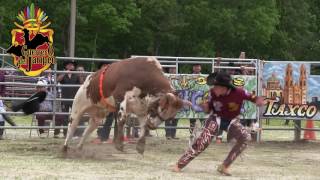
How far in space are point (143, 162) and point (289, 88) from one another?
5.64 m

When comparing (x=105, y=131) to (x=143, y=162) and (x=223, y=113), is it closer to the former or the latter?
(x=143, y=162)

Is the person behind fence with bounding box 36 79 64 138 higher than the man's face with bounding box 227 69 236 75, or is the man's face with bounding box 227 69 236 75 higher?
the man's face with bounding box 227 69 236 75

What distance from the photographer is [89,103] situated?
12016 millimetres

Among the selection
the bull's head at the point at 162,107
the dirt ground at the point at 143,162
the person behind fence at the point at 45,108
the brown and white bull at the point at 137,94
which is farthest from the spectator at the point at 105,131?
the bull's head at the point at 162,107

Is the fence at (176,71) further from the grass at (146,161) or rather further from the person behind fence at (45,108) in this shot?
the grass at (146,161)

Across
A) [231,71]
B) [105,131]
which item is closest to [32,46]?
[105,131]

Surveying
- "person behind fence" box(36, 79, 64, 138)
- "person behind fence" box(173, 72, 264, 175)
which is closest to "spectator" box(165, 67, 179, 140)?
"person behind fence" box(36, 79, 64, 138)

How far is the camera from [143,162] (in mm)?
11125

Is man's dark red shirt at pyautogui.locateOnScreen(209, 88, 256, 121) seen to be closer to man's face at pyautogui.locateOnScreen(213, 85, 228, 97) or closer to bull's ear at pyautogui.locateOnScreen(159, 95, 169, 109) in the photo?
man's face at pyautogui.locateOnScreen(213, 85, 228, 97)

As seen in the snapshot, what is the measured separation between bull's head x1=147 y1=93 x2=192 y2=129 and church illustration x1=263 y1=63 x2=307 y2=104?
17.7ft

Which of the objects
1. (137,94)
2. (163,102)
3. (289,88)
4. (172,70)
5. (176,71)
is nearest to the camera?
(163,102)

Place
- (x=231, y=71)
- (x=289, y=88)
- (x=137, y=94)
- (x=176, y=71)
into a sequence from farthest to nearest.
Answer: (x=231, y=71), (x=176, y=71), (x=289, y=88), (x=137, y=94)

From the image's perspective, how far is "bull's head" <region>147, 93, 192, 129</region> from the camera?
10.7 m

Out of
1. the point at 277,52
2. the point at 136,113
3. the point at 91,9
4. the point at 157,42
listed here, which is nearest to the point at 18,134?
the point at 136,113
